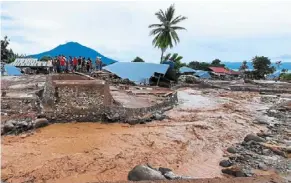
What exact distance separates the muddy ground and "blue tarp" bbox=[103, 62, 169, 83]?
13928 mm

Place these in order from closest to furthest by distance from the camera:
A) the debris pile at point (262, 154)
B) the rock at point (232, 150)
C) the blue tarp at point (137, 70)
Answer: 1. the debris pile at point (262, 154)
2. the rock at point (232, 150)
3. the blue tarp at point (137, 70)

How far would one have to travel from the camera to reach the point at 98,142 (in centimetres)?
1089

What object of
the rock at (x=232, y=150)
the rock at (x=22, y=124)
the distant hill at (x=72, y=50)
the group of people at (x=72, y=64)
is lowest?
the rock at (x=232, y=150)

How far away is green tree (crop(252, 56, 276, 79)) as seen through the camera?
6025cm

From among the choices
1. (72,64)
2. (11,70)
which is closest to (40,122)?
(72,64)

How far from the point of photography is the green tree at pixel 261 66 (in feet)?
198

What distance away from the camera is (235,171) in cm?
813

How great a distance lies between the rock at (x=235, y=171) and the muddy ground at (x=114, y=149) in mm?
317

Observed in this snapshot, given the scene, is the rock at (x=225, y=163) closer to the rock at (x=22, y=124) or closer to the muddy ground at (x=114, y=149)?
the muddy ground at (x=114, y=149)

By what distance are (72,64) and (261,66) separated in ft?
148

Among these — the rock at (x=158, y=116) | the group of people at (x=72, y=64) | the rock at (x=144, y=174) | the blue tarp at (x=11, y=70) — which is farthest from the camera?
the blue tarp at (x=11, y=70)

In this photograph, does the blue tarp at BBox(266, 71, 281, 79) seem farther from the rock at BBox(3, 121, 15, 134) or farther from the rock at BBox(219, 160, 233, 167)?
the rock at BBox(3, 121, 15, 134)

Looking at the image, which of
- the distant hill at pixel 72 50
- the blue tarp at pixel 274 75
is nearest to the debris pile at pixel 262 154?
the distant hill at pixel 72 50

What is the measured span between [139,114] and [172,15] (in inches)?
1167
